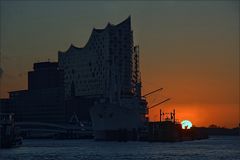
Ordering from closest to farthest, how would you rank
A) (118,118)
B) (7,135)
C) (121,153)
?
1. (121,153)
2. (7,135)
3. (118,118)

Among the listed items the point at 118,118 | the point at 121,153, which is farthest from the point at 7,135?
the point at 118,118

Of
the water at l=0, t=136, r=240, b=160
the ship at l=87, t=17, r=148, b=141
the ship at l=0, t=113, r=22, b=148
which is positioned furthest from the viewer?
the ship at l=87, t=17, r=148, b=141

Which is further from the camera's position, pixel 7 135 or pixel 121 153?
pixel 7 135

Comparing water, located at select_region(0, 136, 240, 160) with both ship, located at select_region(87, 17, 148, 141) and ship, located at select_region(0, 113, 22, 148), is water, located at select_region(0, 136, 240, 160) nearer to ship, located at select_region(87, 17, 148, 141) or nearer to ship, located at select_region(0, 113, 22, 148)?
ship, located at select_region(0, 113, 22, 148)

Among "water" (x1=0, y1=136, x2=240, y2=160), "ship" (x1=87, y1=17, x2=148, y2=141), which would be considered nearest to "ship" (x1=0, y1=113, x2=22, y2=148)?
"water" (x1=0, y1=136, x2=240, y2=160)

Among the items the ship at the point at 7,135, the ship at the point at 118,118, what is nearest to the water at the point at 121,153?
the ship at the point at 7,135

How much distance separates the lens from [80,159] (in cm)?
7869

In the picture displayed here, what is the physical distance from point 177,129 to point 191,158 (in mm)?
97410

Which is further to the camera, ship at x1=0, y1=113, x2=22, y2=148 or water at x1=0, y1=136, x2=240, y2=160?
ship at x1=0, y1=113, x2=22, y2=148

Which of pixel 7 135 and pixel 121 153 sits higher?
pixel 7 135

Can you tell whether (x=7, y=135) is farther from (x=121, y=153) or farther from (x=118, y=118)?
(x=118, y=118)

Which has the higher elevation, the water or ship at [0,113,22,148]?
ship at [0,113,22,148]

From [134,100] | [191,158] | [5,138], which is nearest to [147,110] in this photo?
[134,100]

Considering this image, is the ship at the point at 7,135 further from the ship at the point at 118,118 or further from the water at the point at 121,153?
the ship at the point at 118,118
